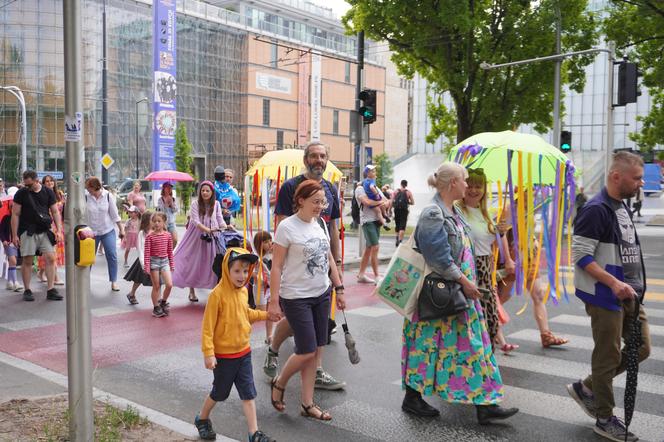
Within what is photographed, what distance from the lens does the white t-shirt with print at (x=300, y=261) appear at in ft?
15.5

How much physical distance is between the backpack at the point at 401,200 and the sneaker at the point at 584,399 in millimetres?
13396

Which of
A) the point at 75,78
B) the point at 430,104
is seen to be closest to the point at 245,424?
the point at 75,78

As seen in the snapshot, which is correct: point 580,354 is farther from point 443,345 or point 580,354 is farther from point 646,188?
point 646,188

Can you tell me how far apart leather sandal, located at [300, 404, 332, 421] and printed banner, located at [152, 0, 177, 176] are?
22.3 m

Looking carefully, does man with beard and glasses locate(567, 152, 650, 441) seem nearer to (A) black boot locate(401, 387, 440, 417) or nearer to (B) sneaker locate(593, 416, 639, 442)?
(B) sneaker locate(593, 416, 639, 442)

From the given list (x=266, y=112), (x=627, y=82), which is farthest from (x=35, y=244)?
(x=266, y=112)

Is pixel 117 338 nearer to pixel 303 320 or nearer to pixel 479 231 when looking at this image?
pixel 303 320

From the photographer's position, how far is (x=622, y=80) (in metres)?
17.1

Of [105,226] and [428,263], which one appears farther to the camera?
[105,226]

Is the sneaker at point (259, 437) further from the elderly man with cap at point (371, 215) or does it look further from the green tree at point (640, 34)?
the green tree at point (640, 34)

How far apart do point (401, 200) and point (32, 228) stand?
1061cm

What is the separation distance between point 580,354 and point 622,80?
1234 cm

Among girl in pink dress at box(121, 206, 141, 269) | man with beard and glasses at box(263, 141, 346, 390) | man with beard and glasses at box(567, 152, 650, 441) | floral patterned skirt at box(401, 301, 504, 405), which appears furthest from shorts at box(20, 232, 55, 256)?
man with beard and glasses at box(567, 152, 650, 441)

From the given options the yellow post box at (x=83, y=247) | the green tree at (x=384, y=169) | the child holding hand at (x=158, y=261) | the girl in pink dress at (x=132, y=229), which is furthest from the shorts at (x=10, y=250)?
the green tree at (x=384, y=169)
